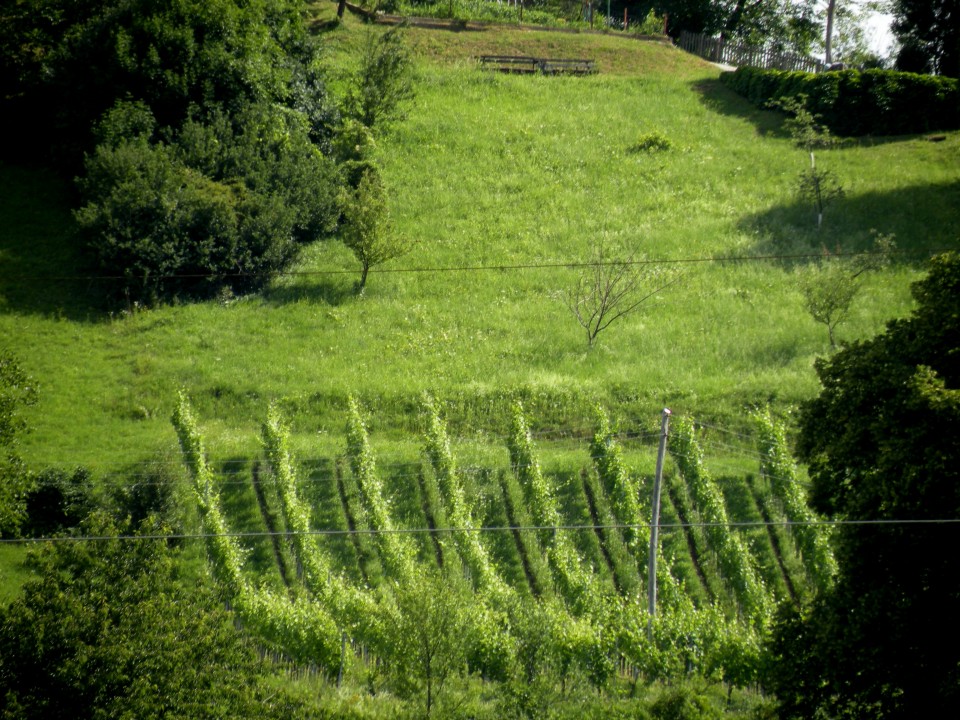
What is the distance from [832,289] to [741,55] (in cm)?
2692

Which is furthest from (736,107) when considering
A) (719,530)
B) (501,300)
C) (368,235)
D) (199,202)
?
(719,530)

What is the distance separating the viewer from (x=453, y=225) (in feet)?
110

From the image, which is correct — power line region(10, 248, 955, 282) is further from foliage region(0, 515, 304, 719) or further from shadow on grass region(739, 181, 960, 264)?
foliage region(0, 515, 304, 719)

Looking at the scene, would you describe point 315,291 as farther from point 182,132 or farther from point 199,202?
point 182,132

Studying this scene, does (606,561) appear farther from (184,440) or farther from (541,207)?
(541,207)

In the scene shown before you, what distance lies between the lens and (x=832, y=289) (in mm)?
26672

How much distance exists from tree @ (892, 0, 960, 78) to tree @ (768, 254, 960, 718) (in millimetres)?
31976

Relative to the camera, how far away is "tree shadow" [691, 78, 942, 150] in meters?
39.7

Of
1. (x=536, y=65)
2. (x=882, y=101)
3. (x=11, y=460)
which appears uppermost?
(x=536, y=65)

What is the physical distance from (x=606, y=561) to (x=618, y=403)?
4524 mm

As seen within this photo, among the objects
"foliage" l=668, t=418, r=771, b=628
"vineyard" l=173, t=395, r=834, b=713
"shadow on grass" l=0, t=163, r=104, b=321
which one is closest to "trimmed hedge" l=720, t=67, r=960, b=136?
"vineyard" l=173, t=395, r=834, b=713

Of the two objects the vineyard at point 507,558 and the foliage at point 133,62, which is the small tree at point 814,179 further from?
the foliage at point 133,62

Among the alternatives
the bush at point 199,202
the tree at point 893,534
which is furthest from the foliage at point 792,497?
the bush at point 199,202

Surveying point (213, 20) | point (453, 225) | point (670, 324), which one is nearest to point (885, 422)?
point (670, 324)
